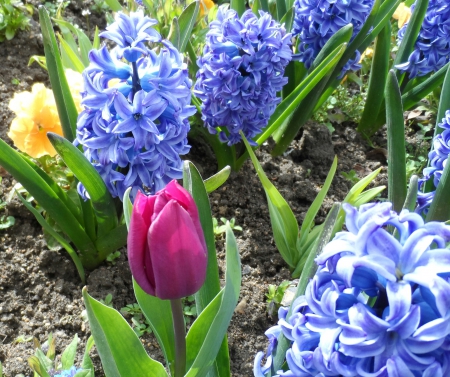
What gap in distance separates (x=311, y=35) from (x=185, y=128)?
0.89 m

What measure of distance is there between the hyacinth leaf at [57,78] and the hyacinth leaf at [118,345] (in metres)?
0.80

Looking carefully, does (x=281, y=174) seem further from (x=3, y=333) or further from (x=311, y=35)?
(x=3, y=333)

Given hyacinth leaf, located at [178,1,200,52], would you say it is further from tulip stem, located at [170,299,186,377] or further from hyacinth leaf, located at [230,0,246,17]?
tulip stem, located at [170,299,186,377]

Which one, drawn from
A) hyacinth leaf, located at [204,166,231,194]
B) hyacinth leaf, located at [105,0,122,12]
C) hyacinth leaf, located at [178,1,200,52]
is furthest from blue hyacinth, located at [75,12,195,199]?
hyacinth leaf, located at [105,0,122,12]

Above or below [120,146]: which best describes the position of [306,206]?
below

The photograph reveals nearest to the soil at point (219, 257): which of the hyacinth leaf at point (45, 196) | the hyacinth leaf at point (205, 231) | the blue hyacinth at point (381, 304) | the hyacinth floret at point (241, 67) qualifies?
the hyacinth leaf at point (45, 196)

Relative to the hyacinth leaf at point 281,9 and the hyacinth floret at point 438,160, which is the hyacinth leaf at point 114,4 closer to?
the hyacinth leaf at point 281,9

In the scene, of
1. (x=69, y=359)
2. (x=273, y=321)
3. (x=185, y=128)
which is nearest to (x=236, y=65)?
(x=185, y=128)

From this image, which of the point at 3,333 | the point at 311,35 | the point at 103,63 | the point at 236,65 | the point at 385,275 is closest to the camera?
the point at 385,275

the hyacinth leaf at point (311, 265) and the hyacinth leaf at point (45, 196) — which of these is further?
the hyacinth leaf at point (45, 196)

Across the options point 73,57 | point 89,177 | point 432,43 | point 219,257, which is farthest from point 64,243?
point 432,43

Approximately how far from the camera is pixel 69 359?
3.76ft

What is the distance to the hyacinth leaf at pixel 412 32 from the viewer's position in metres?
1.89

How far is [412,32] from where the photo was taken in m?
2.00
